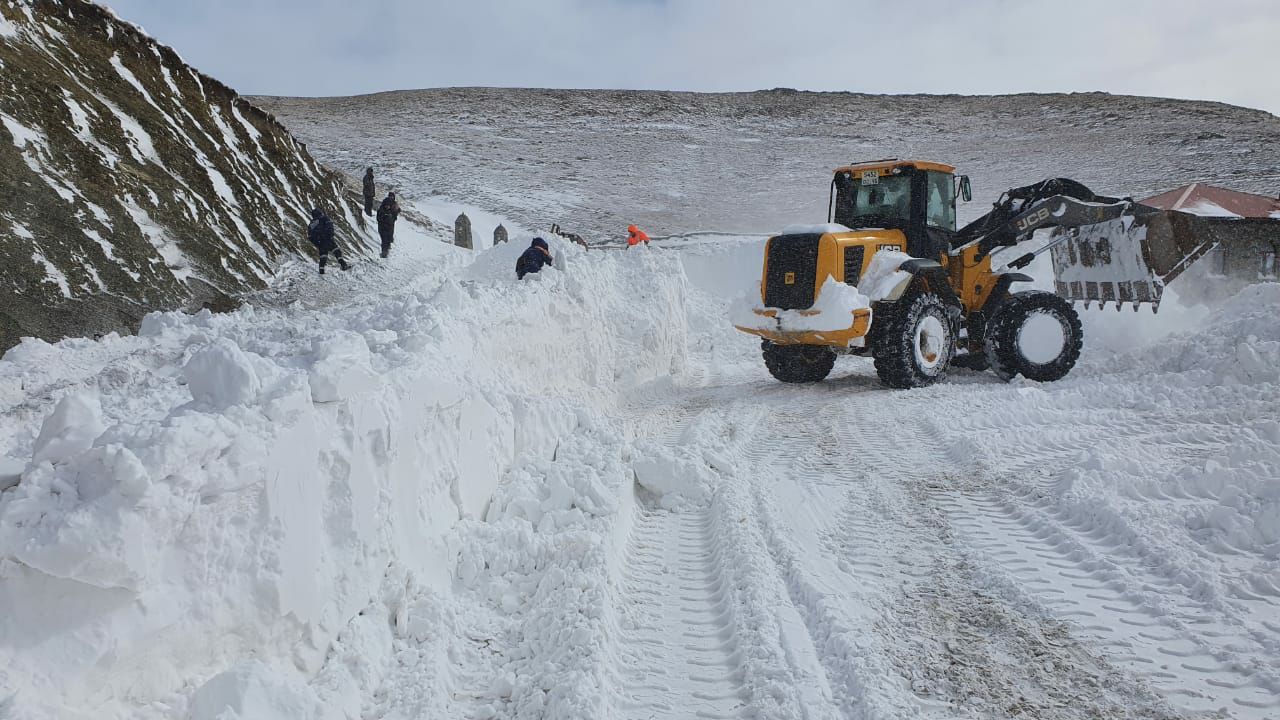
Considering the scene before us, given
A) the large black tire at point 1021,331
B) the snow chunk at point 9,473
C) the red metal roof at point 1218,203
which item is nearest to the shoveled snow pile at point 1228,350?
the large black tire at point 1021,331

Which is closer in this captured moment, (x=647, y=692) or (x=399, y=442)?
(x=647, y=692)

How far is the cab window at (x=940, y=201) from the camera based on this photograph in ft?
32.3

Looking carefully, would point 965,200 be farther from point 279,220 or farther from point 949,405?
point 279,220

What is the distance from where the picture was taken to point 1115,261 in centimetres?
1000

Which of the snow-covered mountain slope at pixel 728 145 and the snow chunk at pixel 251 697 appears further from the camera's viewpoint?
the snow-covered mountain slope at pixel 728 145

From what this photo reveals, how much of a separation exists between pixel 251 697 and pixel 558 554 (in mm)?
1768

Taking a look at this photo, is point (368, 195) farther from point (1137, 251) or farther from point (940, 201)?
point (1137, 251)

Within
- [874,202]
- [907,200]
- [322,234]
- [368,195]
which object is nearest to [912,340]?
[907,200]

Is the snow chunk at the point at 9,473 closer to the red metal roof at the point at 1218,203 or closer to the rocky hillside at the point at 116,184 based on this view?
the rocky hillside at the point at 116,184

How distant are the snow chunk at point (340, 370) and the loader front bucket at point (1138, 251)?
9.11 m

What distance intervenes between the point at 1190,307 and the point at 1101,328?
4.51ft

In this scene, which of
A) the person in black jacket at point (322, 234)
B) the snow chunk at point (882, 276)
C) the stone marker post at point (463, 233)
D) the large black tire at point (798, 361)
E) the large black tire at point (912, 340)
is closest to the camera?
the large black tire at point (912, 340)

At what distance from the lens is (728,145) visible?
4359cm

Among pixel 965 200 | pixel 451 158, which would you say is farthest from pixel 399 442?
pixel 451 158
